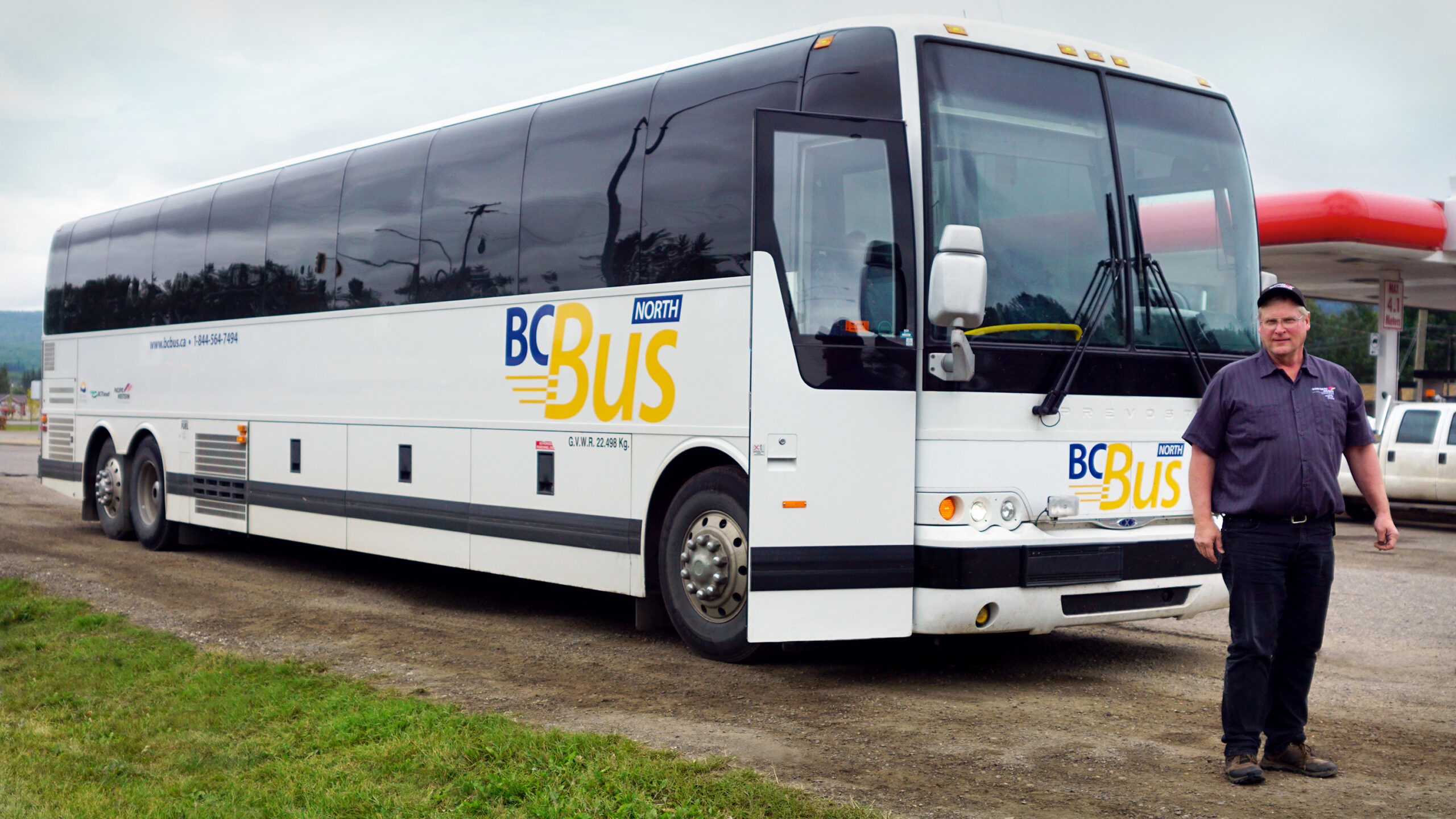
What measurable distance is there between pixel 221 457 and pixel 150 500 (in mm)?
1885

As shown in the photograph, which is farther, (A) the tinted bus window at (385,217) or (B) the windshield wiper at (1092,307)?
(A) the tinted bus window at (385,217)

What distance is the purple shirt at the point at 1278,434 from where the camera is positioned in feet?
17.6

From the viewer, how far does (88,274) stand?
1614 centimetres

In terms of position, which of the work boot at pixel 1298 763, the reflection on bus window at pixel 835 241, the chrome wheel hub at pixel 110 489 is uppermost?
the reflection on bus window at pixel 835 241

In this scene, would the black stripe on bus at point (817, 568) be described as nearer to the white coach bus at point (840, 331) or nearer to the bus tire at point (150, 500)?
the white coach bus at point (840, 331)

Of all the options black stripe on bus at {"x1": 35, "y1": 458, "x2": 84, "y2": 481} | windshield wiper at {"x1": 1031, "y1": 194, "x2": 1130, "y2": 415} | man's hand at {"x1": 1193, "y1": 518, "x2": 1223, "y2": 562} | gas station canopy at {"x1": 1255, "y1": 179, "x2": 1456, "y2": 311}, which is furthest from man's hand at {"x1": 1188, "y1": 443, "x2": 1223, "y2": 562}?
gas station canopy at {"x1": 1255, "y1": 179, "x2": 1456, "y2": 311}

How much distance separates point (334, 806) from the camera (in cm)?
496

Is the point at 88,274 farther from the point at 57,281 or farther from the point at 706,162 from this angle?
the point at 706,162

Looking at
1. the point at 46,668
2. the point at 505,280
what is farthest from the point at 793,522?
the point at 46,668

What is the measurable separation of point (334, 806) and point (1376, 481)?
4310mm

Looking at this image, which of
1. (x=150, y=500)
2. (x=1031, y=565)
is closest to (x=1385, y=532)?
(x=1031, y=565)

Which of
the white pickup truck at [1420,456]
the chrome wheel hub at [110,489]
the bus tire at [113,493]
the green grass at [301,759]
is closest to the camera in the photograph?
the green grass at [301,759]

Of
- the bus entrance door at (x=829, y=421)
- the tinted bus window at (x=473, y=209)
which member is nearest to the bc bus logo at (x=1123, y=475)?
the bus entrance door at (x=829, y=421)

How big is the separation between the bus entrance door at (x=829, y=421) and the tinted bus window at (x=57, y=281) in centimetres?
1258
